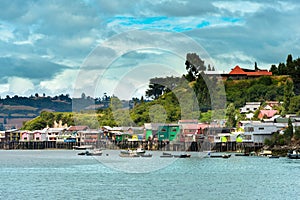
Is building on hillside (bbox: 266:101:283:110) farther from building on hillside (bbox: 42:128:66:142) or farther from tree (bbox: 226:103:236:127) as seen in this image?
building on hillside (bbox: 42:128:66:142)

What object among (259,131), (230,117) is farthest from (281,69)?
(259,131)

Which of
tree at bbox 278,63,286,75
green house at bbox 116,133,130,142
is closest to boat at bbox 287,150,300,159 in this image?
green house at bbox 116,133,130,142

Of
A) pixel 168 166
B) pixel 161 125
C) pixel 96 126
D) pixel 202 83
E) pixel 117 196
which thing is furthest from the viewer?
pixel 96 126

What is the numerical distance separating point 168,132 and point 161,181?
52398 mm

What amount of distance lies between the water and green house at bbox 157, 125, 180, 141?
32827 millimetres

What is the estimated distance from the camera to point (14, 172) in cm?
5988

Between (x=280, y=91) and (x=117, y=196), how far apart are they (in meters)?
81.5

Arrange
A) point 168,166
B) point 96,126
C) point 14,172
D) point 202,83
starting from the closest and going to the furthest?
point 14,172 → point 168,166 → point 202,83 → point 96,126

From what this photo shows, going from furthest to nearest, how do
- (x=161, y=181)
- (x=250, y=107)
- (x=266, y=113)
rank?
(x=250, y=107)
(x=266, y=113)
(x=161, y=181)

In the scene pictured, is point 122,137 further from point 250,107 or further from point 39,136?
point 39,136

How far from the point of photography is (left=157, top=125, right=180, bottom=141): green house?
3976 inches

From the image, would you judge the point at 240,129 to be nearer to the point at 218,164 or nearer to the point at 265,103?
the point at 265,103

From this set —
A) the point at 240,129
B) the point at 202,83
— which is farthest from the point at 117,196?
the point at 202,83

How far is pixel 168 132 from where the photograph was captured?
102 meters
